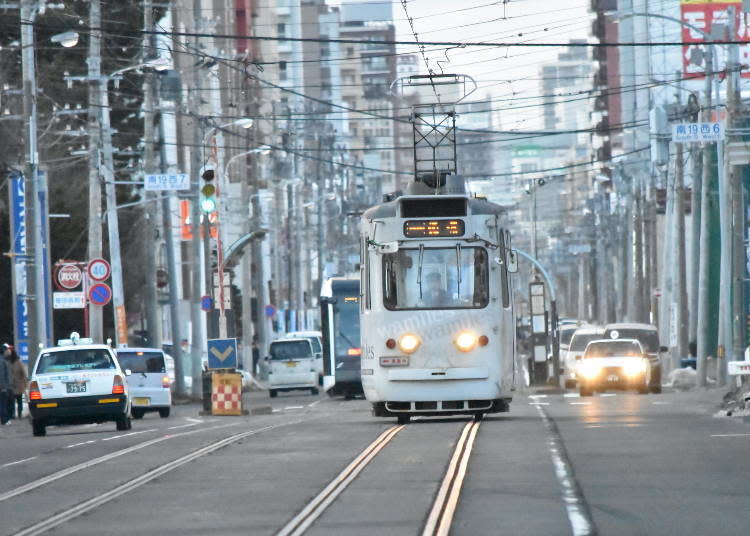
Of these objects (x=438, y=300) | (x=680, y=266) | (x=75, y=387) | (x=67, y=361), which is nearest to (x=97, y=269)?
(x=67, y=361)

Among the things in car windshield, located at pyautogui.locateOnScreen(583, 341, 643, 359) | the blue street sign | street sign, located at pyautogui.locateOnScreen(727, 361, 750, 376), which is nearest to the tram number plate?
street sign, located at pyautogui.locateOnScreen(727, 361, 750, 376)

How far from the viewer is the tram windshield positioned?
26.5 metres

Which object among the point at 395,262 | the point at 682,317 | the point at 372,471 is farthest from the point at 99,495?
the point at 682,317

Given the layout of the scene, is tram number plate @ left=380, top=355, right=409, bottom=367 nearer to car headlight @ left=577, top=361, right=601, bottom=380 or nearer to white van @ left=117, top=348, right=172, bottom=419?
white van @ left=117, top=348, right=172, bottom=419

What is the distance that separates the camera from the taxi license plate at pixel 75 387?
30.8 metres

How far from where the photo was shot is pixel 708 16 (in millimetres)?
102562

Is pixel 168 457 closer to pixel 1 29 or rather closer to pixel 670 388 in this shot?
pixel 670 388

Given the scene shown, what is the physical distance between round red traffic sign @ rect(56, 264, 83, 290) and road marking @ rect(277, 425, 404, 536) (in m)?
17.9

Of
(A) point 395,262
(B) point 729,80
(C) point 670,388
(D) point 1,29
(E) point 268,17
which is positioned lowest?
(C) point 670,388

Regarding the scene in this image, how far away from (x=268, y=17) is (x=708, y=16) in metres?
39.4

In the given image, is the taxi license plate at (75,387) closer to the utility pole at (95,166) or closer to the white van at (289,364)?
the utility pole at (95,166)

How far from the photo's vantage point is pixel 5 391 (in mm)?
35844

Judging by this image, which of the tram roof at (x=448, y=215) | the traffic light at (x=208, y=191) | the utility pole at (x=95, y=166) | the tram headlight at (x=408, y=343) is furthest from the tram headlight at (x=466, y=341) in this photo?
the utility pole at (x=95, y=166)

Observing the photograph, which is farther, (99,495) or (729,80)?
(729,80)
